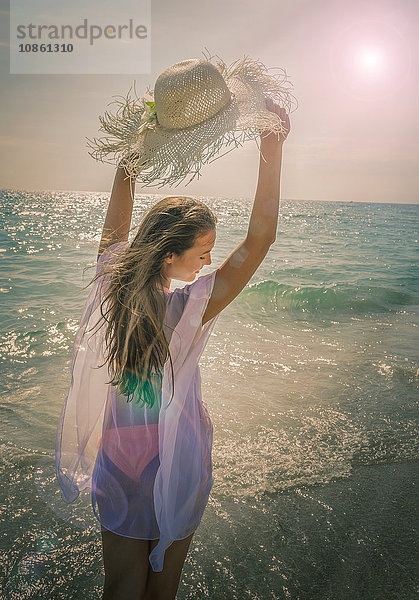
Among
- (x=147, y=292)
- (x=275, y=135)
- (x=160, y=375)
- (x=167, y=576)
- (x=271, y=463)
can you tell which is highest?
(x=275, y=135)

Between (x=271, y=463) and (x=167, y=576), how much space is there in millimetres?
2139

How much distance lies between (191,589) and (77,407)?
136 centimetres

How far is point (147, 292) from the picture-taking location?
1.73 meters

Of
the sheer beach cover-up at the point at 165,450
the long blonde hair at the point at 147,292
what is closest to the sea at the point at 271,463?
the sheer beach cover-up at the point at 165,450

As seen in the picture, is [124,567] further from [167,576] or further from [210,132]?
[210,132]

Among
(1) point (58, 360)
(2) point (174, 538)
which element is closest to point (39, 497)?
(2) point (174, 538)

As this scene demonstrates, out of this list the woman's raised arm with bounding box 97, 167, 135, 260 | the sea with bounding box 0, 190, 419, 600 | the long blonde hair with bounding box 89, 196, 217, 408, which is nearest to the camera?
the long blonde hair with bounding box 89, 196, 217, 408

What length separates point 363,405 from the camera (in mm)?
4945

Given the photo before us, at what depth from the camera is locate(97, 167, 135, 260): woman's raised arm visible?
2.10 m

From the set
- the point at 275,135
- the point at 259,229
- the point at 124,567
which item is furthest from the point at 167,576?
the point at 275,135

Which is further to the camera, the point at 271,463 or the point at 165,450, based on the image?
the point at 271,463

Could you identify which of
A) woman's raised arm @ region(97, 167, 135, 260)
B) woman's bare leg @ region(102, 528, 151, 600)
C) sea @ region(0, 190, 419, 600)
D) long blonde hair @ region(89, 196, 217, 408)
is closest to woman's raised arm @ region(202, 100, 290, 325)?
long blonde hair @ region(89, 196, 217, 408)

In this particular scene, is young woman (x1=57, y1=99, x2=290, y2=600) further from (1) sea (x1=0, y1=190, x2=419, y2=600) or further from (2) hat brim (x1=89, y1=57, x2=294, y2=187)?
(1) sea (x1=0, y1=190, x2=419, y2=600)

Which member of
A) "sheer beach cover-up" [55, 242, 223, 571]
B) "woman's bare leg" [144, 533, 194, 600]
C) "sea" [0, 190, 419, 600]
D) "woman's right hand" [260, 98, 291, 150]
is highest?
"woman's right hand" [260, 98, 291, 150]
